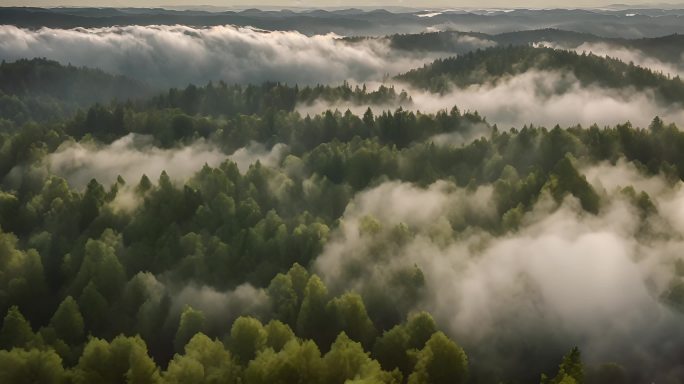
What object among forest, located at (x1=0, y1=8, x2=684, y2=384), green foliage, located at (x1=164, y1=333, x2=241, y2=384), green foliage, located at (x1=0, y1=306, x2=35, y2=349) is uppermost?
green foliage, located at (x1=164, y1=333, x2=241, y2=384)

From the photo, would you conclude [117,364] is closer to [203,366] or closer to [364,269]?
[203,366]

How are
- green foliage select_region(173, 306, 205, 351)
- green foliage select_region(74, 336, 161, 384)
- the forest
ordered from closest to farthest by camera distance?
green foliage select_region(74, 336, 161, 384)
the forest
green foliage select_region(173, 306, 205, 351)

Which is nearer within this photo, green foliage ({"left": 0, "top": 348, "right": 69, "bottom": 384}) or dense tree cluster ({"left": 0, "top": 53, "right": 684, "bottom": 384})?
green foliage ({"left": 0, "top": 348, "right": 69, "bottom": 384})

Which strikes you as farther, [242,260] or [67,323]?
[242,260]

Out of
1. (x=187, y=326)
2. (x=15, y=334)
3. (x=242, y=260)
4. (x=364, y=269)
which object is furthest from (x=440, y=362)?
(x=15, y=334)

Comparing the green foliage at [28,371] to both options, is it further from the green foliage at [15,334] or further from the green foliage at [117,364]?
the green foliage at [15,334]

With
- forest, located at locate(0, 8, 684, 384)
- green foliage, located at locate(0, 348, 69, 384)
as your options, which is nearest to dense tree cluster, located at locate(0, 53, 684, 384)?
green foliage, located at locate(0, 348, 69, 384)

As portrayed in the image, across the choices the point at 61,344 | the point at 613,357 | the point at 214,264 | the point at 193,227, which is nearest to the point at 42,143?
the point at 193,227

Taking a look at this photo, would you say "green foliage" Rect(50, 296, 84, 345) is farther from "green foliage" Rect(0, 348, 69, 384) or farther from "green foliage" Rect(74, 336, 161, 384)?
"green foliage" Rect(0, 348, 69, 384)
